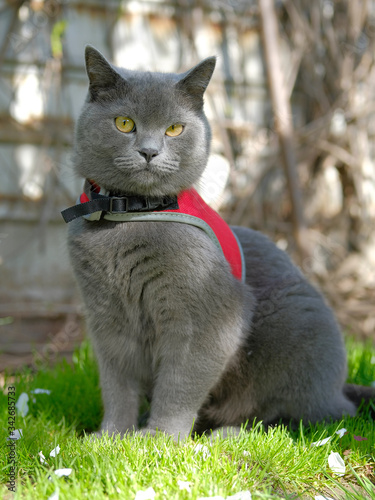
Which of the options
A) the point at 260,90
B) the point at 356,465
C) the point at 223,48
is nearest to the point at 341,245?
the point at 260,90

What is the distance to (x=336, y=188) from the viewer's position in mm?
3961

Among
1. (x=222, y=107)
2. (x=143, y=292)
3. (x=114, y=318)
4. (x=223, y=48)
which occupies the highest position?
(x=223, y=48)

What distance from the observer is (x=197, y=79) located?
5.44 ft

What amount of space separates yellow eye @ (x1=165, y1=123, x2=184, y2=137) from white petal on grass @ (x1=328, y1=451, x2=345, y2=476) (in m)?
1.08

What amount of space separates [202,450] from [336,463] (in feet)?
1.32

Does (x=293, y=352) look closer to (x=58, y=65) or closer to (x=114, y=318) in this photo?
(x=114, y=318)

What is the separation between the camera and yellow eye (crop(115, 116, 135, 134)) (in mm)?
1582

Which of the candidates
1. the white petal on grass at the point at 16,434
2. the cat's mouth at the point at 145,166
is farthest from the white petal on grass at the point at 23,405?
the cat's mouth at the point at 145,166

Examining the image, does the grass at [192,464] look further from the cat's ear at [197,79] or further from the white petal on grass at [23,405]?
the cat's ear at [197,79]

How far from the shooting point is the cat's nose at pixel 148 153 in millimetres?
1513

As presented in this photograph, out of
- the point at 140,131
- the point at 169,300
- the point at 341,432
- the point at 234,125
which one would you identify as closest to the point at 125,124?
the point at 140,131

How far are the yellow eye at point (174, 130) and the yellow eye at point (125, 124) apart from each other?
0.11m

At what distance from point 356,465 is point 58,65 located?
303 cm

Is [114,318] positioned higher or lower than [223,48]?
lower
